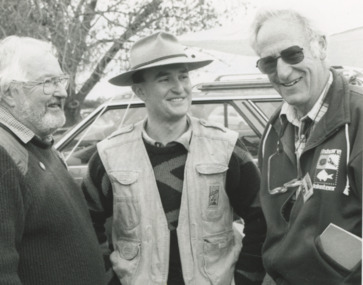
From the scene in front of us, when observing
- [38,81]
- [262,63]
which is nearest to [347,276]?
→ [262,63]

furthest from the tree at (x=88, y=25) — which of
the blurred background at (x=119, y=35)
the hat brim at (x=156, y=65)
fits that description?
the hat brim at (x=156, y=65)

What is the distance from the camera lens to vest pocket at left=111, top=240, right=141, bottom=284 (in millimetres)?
2760

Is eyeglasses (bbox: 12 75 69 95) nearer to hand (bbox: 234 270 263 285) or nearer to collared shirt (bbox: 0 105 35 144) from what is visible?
collared shirt (bbox: 0 105 35 144)

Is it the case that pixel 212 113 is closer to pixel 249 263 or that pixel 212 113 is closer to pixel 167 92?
pixel 167 92

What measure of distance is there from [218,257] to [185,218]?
0.25 meters

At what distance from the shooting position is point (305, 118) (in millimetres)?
2340

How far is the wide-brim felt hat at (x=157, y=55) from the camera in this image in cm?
290

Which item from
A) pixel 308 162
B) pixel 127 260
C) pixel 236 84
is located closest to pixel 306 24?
pixel 308 162

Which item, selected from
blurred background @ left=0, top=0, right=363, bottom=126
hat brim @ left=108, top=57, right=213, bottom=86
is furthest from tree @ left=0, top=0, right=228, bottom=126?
hat brim @ left=108, top=57, right=213, bottom=86

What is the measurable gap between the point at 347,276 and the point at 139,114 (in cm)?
318

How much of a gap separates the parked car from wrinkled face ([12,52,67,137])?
2.39 meters

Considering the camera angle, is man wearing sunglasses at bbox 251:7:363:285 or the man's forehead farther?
the man's forehead

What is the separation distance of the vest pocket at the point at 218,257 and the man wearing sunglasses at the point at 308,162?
344mm

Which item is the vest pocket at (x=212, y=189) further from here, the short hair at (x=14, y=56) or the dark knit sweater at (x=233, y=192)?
the short hair at (x=14, y=56)
